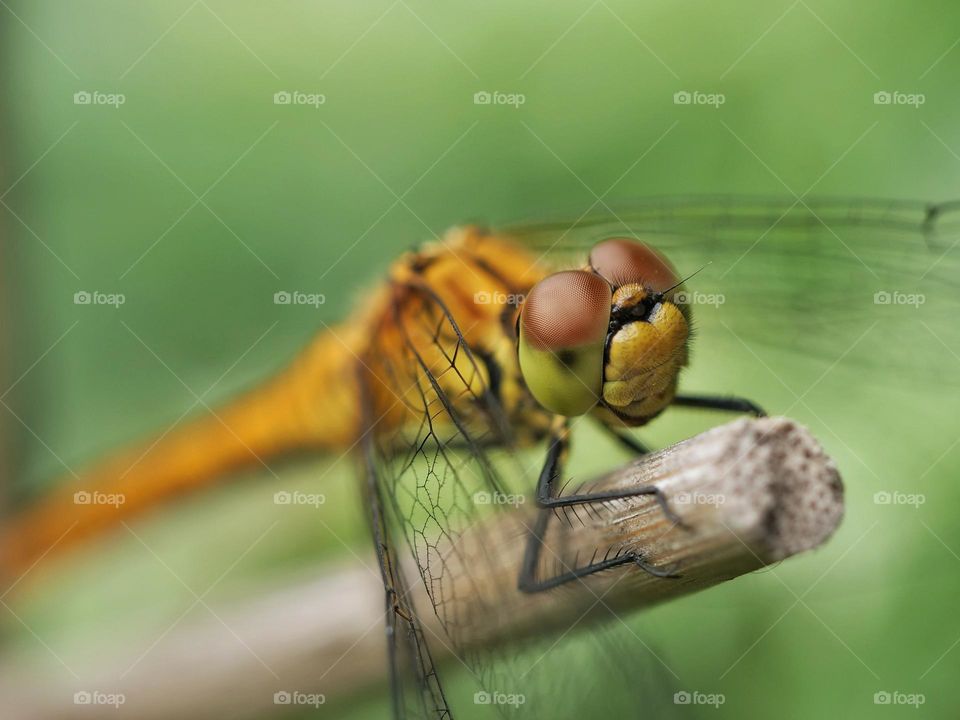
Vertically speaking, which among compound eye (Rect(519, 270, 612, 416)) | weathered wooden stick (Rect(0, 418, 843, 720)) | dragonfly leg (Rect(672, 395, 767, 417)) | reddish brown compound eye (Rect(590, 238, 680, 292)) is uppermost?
reddish brown compound eye (Rect(590, 238, 680, 292))

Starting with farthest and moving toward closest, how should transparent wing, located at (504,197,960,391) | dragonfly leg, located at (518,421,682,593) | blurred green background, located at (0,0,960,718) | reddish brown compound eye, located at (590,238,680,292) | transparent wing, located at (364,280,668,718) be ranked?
1. transparent wing, located at (504,197,960,391)
2. blurred green background, located at (0,0,960,718)
3. reddish brown compound eye, located at (590,238,680,292)
4. transparent wing, located at (364,280,668,718)
5. dragonfly leg, located at (518,421,682,593)

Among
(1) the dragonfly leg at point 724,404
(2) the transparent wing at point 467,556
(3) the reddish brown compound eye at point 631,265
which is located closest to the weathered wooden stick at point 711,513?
(2) the transparent wing at point 467,556

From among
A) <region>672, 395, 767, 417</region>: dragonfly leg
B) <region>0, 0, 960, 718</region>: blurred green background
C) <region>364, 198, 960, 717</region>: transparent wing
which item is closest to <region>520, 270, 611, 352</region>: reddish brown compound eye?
<region>364, 198, 960, 717</region>: transparent wing

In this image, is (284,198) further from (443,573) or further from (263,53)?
(443,573)

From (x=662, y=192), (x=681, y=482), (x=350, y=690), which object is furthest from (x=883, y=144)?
(x=350, y=690)

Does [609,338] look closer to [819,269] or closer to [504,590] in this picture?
[504,590]

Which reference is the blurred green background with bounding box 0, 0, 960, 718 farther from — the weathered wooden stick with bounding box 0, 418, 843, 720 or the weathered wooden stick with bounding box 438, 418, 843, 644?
the weathered wooden stick with bounding box 438, 418, 843, 644

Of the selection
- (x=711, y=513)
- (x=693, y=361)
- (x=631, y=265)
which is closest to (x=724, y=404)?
(x=693, y=361)
